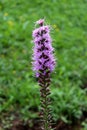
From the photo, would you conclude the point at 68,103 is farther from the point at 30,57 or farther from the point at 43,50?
the point at 43,50

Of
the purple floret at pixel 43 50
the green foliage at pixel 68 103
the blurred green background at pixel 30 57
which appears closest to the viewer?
the purple floret at pixel 43 50

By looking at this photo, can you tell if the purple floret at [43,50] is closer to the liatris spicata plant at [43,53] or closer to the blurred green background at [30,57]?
the liatris spicata plant at [43,53]

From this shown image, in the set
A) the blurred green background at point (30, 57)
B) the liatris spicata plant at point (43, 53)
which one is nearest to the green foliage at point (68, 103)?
the blurred green background at point (30, 57)

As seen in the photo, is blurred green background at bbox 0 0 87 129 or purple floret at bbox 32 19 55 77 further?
blurred green background at bbox 0 0 87 129

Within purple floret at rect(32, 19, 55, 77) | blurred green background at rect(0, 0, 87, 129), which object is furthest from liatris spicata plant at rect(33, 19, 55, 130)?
blurred green background at rect(0, 0, 87, 129)

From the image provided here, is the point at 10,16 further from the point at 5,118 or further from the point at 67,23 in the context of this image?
the point at 5,118

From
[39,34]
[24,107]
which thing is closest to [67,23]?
[24,107]

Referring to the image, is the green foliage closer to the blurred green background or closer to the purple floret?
the blurred green background

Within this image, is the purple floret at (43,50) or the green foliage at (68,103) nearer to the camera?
the purple floret at (43,50)

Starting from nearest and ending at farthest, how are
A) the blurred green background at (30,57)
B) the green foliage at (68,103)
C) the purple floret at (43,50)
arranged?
the purple floret at (43,50), the green foliage at (68,103), the blurred green background at (30,57)
